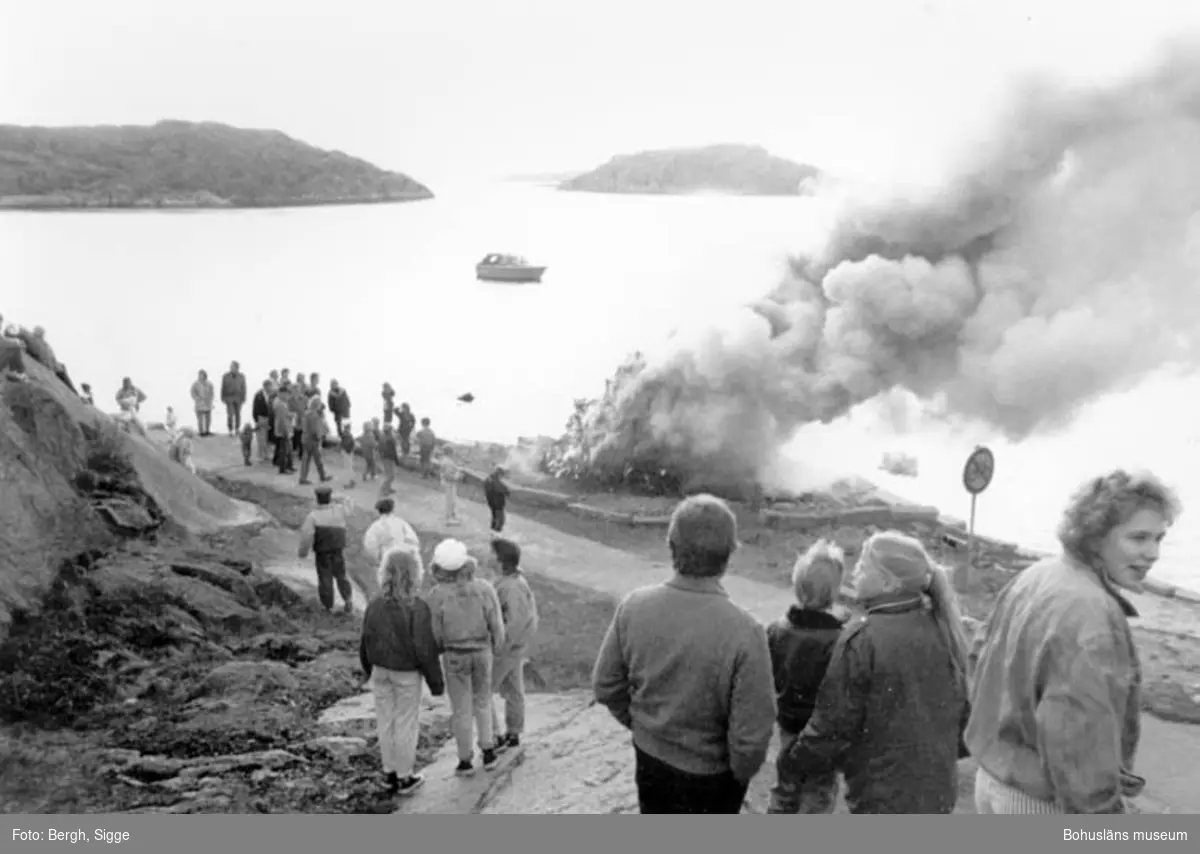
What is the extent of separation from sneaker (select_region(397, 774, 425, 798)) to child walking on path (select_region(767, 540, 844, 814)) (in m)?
1.45

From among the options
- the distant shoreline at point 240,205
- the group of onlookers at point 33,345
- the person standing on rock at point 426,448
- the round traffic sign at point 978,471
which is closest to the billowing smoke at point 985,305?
the person standing on rock at point 426,448

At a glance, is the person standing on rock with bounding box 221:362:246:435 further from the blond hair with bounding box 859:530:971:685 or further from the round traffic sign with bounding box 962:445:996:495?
the blond hair with bounding box 859:530:971:685

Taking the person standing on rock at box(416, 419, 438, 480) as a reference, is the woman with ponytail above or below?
above

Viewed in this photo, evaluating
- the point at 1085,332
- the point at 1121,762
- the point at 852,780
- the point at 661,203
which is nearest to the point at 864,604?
the point at 852,780

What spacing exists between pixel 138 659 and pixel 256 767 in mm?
1130

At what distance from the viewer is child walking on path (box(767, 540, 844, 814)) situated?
2.93 meters

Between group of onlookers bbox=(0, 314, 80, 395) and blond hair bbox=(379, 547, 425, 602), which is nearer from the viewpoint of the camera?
blond hair bbox=(379, 547, 425, 602)

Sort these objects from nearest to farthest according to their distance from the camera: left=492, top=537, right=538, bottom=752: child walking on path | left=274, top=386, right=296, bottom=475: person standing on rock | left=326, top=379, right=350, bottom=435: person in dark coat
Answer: left=492, top=537, right=538, bottom=752: child walking on path → left=274, top=386, right=296, bottom=475: person standing on rock → left=326, top=379, right=350, bottom=435: person in dark coat

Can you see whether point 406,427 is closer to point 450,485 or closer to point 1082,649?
point 450,485

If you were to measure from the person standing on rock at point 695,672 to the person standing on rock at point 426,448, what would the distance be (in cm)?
623

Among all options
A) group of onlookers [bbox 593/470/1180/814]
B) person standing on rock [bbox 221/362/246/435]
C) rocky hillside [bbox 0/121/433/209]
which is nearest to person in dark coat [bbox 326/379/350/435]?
person standing on rock [bbox 221/362/246/435]

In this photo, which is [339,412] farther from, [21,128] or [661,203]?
[21,128]

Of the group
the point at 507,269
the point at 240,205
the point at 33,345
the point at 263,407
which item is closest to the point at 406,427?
the point at 263,407

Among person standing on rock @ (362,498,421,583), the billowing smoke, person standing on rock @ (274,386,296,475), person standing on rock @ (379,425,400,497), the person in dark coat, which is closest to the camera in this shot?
person standing on rock @ (362,498,421,583)
